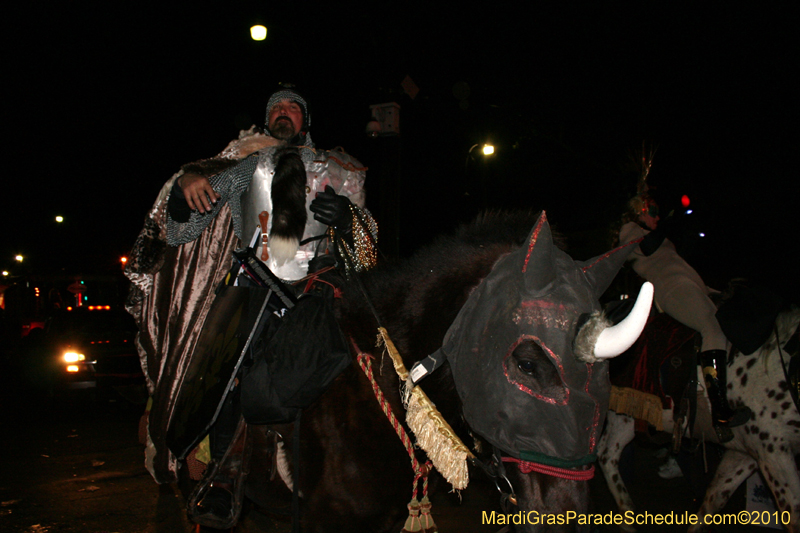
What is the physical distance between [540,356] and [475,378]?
26cm

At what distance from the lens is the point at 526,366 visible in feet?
6.34

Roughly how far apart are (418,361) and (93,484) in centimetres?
587

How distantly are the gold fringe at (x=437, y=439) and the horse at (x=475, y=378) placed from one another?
103 mm

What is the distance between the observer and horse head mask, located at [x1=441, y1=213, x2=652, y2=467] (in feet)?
6.03

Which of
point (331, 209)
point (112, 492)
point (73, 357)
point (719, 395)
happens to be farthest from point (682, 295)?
point (73, 357)

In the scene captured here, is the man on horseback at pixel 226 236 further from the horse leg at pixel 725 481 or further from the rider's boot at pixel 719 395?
the horse leg at pixel 725 481

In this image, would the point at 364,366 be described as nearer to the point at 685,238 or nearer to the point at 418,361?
the point at 418,361

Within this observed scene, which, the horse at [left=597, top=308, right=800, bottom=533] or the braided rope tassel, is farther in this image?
the horse at [left=597, top=308, right=800, bottom=533]

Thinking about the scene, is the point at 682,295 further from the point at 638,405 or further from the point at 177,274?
the point at 177,274

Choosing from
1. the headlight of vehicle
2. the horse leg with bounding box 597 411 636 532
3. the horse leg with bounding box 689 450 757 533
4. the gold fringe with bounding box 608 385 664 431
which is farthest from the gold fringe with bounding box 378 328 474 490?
the headlight of vehicle

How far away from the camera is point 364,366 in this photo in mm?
2508

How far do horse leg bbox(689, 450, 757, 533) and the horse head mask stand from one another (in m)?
3.86

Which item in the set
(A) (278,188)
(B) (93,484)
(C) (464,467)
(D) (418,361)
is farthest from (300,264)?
(B) (93,484)

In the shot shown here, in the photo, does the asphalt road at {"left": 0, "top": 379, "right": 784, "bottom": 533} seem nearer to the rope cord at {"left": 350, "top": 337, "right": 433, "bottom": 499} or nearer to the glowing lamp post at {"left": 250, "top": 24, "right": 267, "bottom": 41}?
the rope cord at {"left": 350, "top": 337, "right": 433, "bottom": 499}
